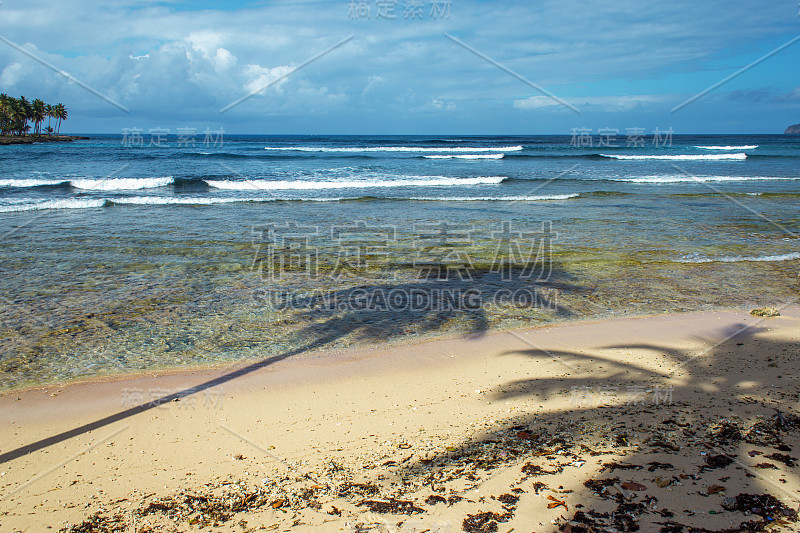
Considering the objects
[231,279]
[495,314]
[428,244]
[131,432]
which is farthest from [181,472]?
[428,244]

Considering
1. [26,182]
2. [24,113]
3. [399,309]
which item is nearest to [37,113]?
[24,113]

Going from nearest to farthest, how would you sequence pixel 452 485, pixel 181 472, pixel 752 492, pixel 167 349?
pixel 752 492
pixel 452 485
pixel 181 472
pixel 167 349

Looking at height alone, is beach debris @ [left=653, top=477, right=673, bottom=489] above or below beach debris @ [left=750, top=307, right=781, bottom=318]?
below

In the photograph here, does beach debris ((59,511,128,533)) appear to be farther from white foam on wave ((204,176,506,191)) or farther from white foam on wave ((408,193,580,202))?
white foam on wave ((204,176,506,191))

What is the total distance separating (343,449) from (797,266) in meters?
11.2

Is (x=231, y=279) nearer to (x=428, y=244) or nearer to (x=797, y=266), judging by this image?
(x=428, y=244)

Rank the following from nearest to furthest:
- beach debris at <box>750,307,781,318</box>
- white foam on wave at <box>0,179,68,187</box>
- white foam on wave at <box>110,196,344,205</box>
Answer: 1. beach debris at <box>750,307,781,318</box>
2. white foam on wave at <box>110,196,344,205</box>
3. white foam on wave at <box>0,179,68,187</box>

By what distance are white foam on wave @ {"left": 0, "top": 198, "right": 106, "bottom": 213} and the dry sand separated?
1663cm

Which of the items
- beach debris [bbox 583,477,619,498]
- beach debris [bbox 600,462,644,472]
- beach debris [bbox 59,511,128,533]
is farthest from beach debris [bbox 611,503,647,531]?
beach debris [bbox 59,511,128,533]

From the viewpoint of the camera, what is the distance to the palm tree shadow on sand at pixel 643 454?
3.04m

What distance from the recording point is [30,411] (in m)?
4.73

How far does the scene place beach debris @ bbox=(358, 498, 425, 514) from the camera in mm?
3150

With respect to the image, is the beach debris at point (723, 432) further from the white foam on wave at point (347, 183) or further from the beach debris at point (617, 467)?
the white foam on wave at point (347, 183)

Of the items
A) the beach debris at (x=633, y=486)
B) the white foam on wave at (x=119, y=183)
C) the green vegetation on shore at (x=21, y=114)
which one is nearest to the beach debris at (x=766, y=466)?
the beach debris at (x=633, y=486)
